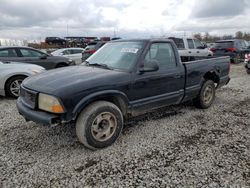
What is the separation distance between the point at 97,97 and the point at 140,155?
1.07m

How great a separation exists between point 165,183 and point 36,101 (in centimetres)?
211

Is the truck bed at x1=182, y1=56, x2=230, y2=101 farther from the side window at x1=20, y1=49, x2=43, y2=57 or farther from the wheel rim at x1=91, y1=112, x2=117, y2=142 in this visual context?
the side window at x1=20, y1=49, x2=43, y2=57

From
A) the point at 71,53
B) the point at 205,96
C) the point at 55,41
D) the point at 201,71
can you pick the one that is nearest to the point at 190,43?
the point at 71,53

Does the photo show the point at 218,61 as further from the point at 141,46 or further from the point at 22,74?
the point at 22,74

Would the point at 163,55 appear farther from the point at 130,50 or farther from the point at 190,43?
the point at 190,43

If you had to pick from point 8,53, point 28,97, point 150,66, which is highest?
point 8,53

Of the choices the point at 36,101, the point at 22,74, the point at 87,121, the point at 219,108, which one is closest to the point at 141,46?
the point at 87,121

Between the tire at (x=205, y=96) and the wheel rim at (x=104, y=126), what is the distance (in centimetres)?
260

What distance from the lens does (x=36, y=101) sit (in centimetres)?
Answer: 319

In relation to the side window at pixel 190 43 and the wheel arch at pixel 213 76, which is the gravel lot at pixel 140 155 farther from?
the side window at pixel 190 43

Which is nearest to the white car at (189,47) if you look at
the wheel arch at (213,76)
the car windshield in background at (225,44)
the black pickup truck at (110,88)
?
the car windshield in background at (225,44)

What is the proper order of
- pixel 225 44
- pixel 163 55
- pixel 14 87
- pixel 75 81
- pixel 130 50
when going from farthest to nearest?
pixel 225 44
pixel 14 87
pixel 163 55
pixel 130 50
pixel 75 81

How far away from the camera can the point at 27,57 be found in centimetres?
834

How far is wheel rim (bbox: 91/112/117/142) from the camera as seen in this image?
3312 mm
